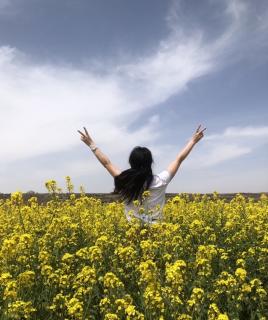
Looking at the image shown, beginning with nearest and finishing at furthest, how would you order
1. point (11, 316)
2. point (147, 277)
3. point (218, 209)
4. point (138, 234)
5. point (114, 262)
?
point (11, 316), point (147, 277), point (114, 262), point (138, 234), point (218, 209)

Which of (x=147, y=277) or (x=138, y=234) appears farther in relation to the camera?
(x=138, y=234)

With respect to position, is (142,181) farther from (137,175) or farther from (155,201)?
(155,201)

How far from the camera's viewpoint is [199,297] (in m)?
4.55

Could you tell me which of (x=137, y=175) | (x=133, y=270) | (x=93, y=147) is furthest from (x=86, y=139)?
(x=133, y=270)

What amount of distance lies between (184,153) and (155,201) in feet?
2.68

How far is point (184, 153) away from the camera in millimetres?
7559

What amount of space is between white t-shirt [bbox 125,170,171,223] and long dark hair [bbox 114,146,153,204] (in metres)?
0.12

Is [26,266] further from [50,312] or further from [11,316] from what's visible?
[11,316]

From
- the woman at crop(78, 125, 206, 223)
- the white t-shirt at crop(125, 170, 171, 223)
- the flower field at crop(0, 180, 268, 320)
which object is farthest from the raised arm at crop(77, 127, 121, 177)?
the flower field at crop(0, 180, 268, 320)

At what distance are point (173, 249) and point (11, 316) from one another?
2.49 m

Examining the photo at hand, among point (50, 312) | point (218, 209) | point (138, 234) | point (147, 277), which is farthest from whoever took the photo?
point (218, 209)

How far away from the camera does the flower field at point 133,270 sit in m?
4.71

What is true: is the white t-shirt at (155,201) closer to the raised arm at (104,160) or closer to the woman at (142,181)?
the woman at (142,181)

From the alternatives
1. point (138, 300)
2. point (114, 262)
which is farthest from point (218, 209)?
point (138, 300)
